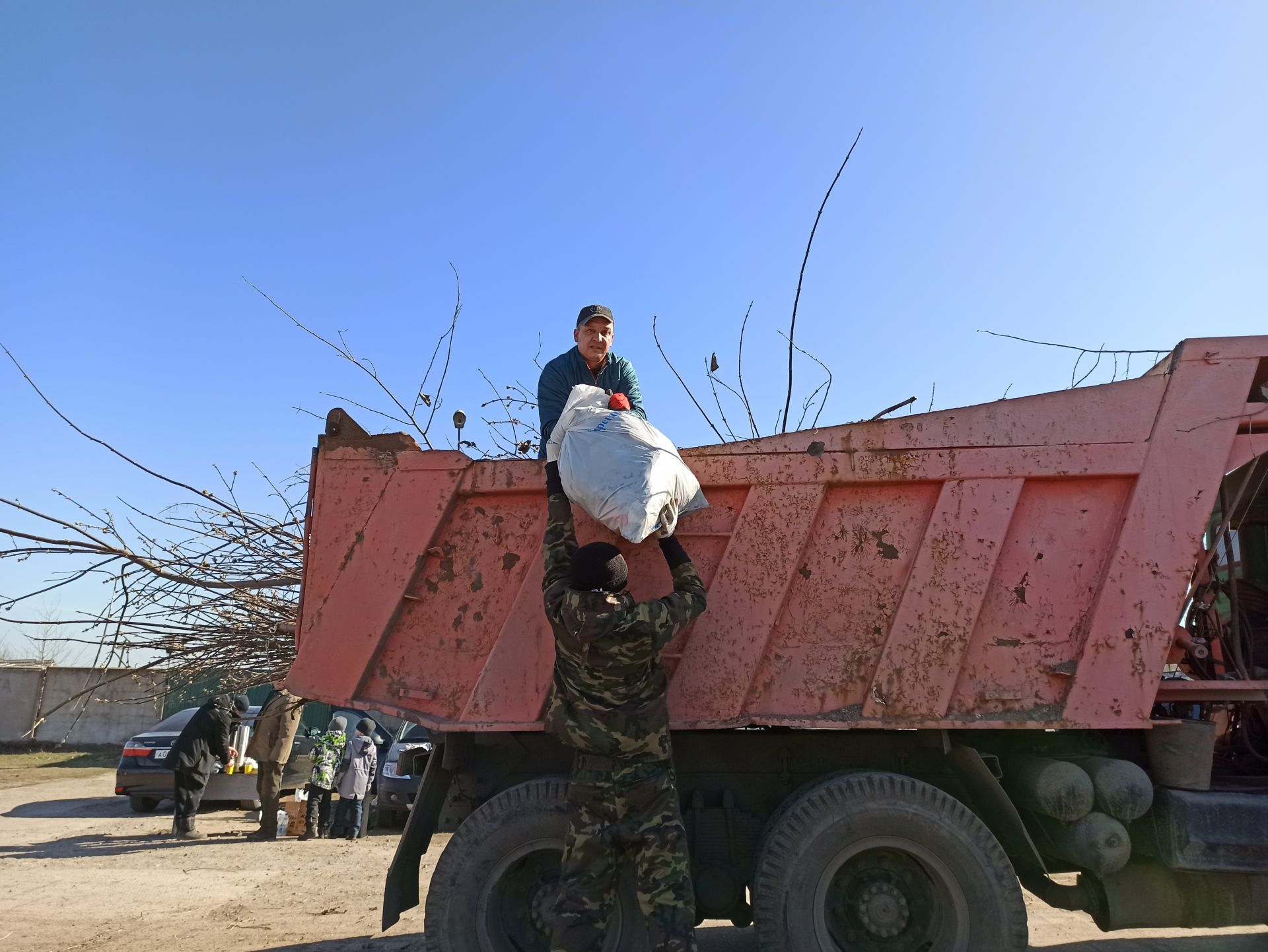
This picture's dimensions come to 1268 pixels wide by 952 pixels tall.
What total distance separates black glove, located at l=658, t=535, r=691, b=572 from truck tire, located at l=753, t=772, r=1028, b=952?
3.93 ft

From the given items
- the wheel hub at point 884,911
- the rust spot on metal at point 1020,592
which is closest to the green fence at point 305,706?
the wheel hub at point 884,911

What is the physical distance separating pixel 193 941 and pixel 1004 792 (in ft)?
15.5

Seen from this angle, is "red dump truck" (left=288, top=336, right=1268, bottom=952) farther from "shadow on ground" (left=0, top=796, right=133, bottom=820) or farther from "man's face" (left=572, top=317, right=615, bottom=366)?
"shadow on ground" (left=0, top=796, right=133, bottom=820)

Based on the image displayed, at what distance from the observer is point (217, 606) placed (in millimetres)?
5531

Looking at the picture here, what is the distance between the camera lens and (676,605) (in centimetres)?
337

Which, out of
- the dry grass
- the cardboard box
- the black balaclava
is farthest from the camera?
the dry grass

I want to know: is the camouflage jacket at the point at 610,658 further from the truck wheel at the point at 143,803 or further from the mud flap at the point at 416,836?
the truck wheel at the point at 143,803

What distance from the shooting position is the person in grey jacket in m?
9.19

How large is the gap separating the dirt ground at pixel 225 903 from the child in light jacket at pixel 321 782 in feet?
1.31

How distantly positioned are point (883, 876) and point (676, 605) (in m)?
1.61

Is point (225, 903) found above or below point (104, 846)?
above

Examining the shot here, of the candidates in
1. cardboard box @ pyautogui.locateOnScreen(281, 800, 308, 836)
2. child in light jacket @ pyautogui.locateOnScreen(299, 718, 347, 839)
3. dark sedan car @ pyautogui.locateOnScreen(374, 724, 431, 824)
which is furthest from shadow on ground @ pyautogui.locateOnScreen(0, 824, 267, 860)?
dark sedan car @ pyautogui.locateOnScreen(374, 724, 431, 824)

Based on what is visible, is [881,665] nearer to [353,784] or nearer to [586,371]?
[586,371]

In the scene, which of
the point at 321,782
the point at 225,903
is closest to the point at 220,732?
the point at 321,782
